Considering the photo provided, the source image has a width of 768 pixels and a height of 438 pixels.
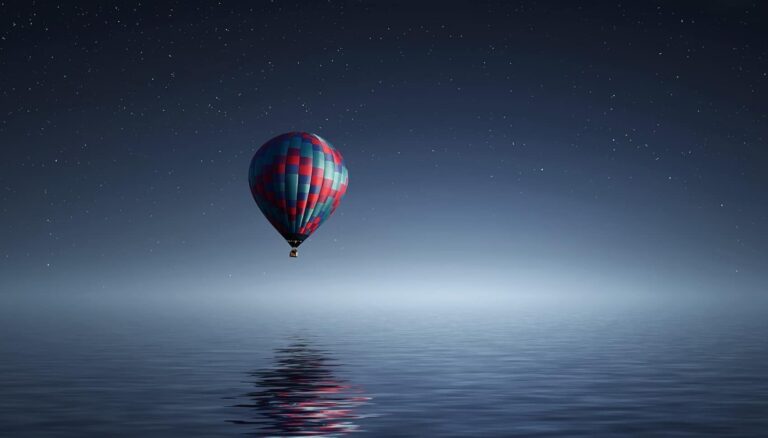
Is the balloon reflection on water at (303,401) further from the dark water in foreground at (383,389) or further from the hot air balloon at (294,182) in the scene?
the hot air balloon at (294,182)

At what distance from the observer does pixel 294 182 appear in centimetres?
5697

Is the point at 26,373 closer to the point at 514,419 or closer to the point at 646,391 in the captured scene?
the point at 514,419

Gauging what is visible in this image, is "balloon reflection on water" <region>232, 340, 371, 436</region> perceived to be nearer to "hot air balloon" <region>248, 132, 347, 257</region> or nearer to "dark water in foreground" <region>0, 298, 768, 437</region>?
"dark water in foreground" <region>0, 298, 768, 437</region>

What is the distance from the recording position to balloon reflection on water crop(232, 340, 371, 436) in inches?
885

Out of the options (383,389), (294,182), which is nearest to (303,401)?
(383,389)

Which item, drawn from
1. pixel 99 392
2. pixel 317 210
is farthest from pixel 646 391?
pixel 317 210

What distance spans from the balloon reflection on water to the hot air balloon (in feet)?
51.8

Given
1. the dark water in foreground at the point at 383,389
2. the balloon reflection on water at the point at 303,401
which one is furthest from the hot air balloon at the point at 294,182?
the balloon reflection on water at the point at 303,401

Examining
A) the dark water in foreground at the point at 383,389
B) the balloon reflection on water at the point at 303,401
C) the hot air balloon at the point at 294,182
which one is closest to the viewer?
the balloon reflection on water at the point at 303,401

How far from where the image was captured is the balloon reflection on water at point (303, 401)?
22484mm

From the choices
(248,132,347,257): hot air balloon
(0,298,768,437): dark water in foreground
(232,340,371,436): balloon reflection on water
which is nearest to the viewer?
(232,340,371,436): balloon reflection on water

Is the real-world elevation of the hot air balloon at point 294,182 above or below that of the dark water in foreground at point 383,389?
above

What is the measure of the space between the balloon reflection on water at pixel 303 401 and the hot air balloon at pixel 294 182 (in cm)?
1577

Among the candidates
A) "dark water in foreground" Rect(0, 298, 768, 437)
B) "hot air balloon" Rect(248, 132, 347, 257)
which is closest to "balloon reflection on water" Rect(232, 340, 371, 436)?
"dark water in foreground" Rect(0, 298, 768, 437)
